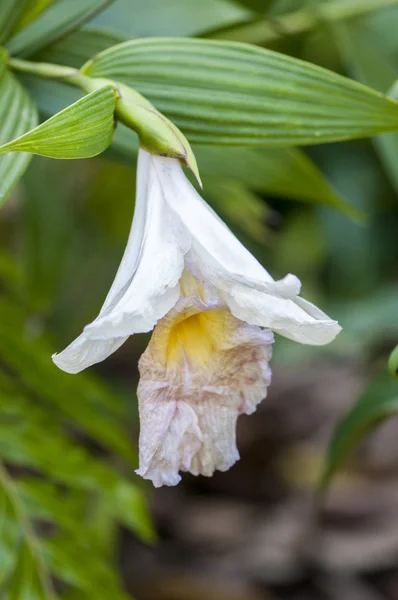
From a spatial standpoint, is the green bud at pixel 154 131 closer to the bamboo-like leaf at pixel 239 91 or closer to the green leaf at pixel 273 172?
the bamboo-like leaf at pixel 239 91

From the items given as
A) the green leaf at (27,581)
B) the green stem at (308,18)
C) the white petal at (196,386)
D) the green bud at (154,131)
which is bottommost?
the green leaf at (27,581)

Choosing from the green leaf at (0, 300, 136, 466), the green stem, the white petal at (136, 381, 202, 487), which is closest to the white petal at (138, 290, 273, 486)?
the white petal at (136, 381, 202, 487)

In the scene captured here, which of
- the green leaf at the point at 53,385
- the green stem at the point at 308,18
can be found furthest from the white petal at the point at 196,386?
the green stem at the point at 308,18

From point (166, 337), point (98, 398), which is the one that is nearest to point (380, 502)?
point (98, 398)

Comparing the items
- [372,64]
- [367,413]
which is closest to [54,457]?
[367,413]

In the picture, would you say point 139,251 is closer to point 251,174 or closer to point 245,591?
point 251,174

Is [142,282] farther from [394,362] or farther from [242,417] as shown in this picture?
[242,417]
